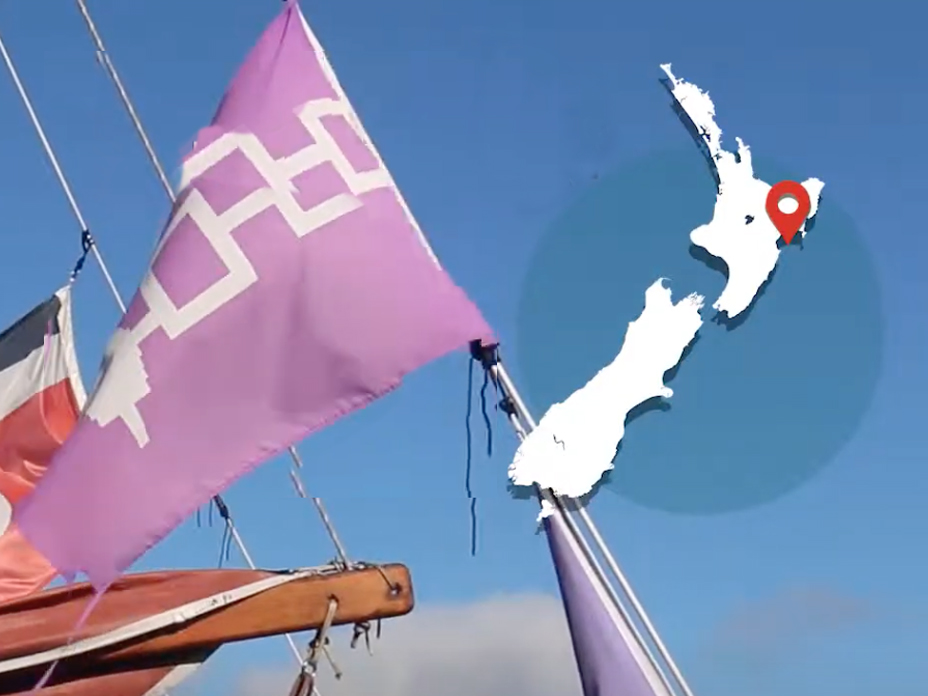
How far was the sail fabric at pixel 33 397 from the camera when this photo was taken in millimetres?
11953

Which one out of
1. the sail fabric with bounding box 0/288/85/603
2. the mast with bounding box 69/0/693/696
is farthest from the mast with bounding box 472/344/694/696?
the sail fabric with bounding box 0/288/85/603

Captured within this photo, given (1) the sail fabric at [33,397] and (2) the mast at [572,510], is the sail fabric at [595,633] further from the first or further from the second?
(1) the sail fabric at [33,397]

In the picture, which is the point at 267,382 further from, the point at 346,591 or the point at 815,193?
the point at 815,193

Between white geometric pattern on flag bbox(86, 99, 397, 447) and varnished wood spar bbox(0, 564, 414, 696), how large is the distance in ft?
3.57

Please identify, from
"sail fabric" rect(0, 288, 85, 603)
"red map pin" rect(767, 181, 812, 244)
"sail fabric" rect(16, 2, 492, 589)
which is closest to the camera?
"sail fabric" rect(16, 2, 492, 589)

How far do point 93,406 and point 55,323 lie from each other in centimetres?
716

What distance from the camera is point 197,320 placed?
7145 millimetres

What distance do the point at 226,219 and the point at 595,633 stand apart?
8.29ft

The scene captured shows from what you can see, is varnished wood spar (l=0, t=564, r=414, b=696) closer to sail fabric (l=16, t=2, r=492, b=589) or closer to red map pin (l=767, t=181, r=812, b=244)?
sail fabric (l=16, t=2, r=492, b=589)

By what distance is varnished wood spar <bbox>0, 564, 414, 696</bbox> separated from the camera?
738 centimetres

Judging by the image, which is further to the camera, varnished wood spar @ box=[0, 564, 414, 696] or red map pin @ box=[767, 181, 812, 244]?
red map pin @ box=[767, 181, 812, 244]

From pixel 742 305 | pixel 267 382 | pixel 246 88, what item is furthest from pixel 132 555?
pixel 742 305

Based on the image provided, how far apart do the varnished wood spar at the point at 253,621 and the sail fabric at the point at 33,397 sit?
3.38 m

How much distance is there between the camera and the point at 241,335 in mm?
7148
